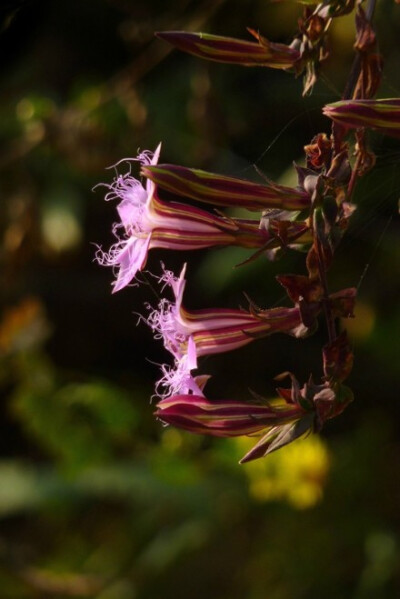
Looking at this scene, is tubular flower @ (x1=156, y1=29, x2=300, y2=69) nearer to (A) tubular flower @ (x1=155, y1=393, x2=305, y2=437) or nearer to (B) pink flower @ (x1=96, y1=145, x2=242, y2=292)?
(B) pink flower @ (x1=96, y1=145, x2=242, y2=292)

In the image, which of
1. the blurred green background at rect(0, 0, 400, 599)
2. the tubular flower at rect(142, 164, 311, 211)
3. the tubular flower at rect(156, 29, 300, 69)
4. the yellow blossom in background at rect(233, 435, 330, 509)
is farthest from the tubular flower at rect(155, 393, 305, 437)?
the yellow blossom in background at rect(233, 435, 330, 509)

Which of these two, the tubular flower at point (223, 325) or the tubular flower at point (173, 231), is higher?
the tubular flower at point (173, 231)

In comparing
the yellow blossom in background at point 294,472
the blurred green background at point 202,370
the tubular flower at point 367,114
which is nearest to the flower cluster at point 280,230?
the tubular flower at point 367,114

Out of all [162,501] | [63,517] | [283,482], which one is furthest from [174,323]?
[63,517]

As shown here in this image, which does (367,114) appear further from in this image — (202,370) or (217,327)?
(202,370)

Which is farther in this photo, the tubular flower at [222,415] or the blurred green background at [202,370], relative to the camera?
the blurred green background at [202,370]

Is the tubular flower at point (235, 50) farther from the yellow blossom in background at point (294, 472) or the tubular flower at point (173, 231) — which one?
the yellow blossom in background at point (294, 472)

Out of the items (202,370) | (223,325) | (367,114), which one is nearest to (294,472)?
(202,370)

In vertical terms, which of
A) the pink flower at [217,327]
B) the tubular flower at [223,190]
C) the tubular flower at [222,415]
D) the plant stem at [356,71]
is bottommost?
the tubular flower at [222,415]
